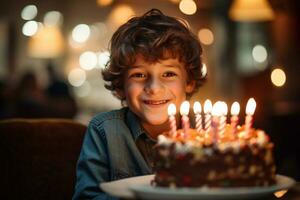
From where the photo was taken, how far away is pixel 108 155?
9.12ft

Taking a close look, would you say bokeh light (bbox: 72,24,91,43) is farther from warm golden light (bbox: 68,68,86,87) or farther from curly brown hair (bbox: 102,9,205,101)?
curly brown hair (bbox: 102,9,205,101)

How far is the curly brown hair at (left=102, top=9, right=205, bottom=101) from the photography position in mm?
2775

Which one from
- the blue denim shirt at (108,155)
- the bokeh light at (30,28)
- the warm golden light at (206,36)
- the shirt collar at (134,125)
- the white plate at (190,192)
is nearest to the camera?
the white plate at (190,192)

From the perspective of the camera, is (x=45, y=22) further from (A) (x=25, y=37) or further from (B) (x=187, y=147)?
(B) (x=187, y=147)

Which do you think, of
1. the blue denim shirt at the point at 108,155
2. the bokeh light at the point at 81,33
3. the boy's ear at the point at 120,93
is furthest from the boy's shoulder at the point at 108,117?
the bokeh light at the point at 81,33

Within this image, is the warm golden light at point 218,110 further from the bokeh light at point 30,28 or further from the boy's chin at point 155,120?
the bokeh light at point 30,28

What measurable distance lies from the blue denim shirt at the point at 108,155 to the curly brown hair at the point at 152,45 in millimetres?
209

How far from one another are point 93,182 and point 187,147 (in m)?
0.60

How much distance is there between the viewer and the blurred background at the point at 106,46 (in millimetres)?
9086

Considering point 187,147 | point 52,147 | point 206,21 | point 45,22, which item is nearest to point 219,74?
point 206,21

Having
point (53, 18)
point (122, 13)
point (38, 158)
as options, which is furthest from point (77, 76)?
point (38, 158)

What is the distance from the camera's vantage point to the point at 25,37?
1509cm

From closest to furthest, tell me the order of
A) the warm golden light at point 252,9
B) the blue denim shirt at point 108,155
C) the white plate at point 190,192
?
the white plate at point 190,192
the blue denim shirt at point 108,155
the warm golden light at point 252,9

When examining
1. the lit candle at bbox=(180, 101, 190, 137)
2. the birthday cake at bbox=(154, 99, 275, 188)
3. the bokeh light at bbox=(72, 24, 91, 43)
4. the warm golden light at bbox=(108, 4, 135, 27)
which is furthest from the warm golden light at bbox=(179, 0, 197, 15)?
the birthday cake at bbox=(154, 99, 275, 188)
